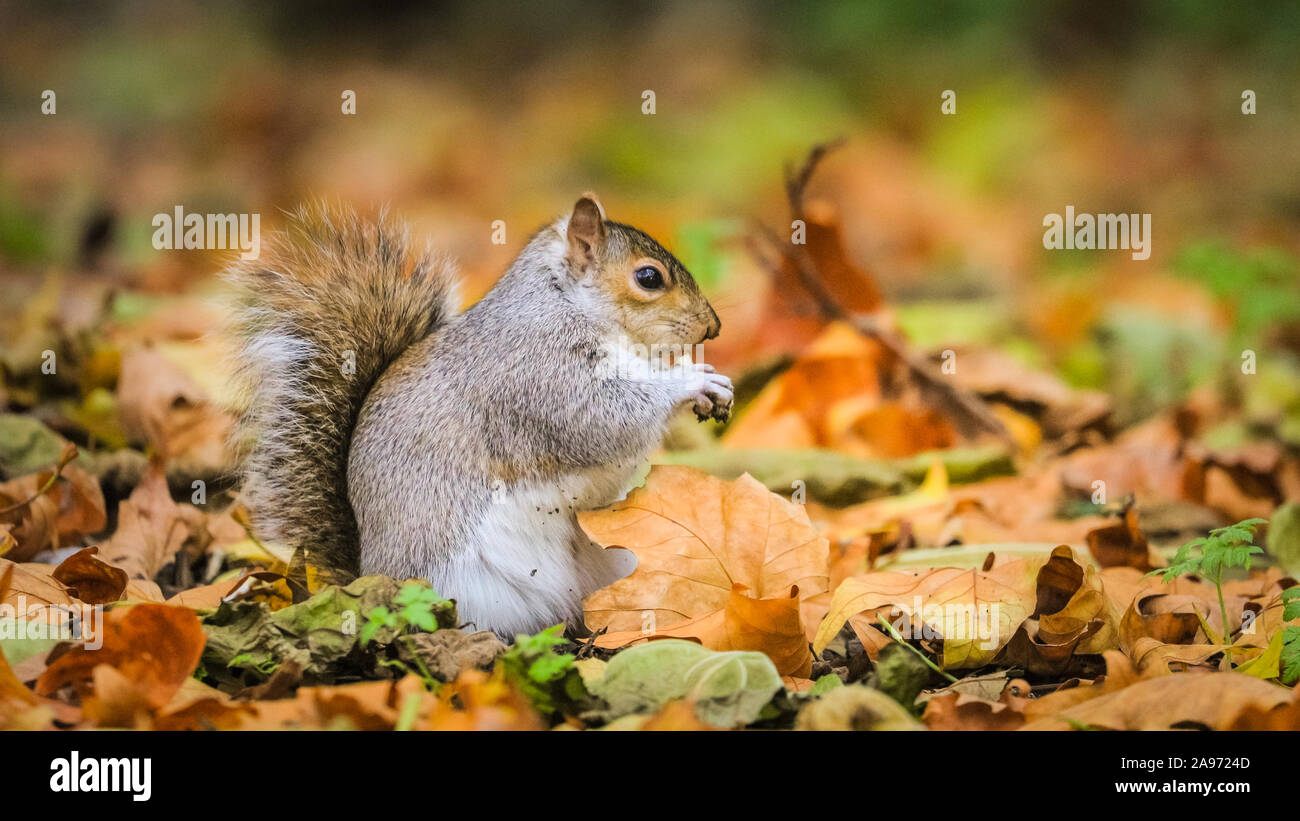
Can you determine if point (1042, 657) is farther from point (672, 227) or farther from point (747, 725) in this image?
point (672, 227)

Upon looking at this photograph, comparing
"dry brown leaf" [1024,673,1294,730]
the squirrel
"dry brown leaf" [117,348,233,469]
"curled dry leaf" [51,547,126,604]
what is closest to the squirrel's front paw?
the squirrel

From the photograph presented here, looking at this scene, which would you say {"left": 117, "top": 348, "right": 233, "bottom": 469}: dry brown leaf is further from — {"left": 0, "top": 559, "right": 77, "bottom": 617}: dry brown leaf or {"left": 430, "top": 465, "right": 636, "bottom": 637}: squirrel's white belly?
{"left": 430, "top": 465, "right": 636, "bottom": 637}: squirrel's white belly

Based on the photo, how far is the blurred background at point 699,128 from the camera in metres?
4.48

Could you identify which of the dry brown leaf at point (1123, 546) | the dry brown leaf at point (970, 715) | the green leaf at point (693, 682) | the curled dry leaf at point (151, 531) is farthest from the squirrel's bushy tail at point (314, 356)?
the dry brown leaf at point (1123, 546)

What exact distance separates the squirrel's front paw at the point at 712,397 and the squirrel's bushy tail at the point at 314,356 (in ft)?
1.87

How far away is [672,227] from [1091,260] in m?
2.02

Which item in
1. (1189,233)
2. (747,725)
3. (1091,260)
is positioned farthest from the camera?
(1091,260)

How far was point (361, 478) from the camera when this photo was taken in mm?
1774

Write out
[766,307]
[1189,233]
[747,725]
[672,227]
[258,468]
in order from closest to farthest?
[747,725] → [258,468] → [766,307] → [672,227] → [1189,233]

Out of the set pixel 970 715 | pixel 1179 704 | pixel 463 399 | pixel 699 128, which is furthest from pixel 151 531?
pixel 699 128

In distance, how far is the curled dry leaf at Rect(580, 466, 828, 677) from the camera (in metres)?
1.58

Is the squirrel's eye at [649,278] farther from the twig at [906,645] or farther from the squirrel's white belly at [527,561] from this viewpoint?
the twig at [906,645]

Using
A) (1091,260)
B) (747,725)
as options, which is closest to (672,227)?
(1091,260)

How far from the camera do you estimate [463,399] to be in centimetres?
175
